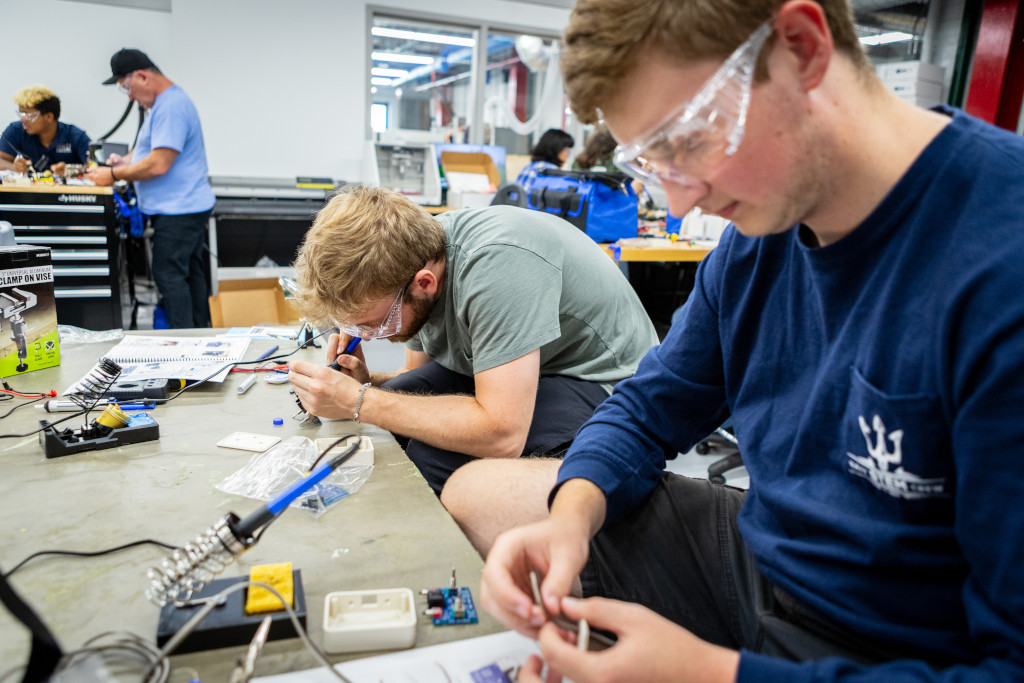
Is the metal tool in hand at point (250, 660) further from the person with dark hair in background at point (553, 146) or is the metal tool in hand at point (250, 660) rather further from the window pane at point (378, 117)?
the window pane at point (378, 117)

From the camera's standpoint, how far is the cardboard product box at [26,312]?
1.52m

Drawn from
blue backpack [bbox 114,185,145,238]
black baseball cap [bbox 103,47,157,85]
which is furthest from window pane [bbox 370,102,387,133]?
black baseball cap [bbox 103,47,157,85]

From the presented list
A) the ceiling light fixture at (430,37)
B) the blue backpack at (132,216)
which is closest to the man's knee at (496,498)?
the blue backpack at (132,216)

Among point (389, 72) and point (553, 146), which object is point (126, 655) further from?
point (389, 72)

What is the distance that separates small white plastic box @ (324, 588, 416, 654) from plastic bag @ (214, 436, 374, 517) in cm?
25

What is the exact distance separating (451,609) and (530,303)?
0.73m

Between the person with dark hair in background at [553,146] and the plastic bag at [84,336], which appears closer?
the plastic bag at [84,336]

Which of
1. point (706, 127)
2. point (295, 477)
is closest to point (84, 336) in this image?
point (295, 477)

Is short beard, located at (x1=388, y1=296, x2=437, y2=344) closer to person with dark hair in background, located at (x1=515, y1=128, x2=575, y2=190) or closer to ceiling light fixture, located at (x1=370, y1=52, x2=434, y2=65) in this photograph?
person with dark hair in background, located at (x1=515, y1=128, x2=575, y2=190)

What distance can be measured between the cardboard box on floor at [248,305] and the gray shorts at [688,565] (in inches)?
95.8

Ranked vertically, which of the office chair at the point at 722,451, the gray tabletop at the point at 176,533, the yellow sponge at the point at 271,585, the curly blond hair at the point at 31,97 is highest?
the curly blond hair at the point at 31,97

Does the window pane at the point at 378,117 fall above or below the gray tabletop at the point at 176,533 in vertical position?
above

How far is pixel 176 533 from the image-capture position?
88cm

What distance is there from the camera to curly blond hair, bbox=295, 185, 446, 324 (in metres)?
1.35
